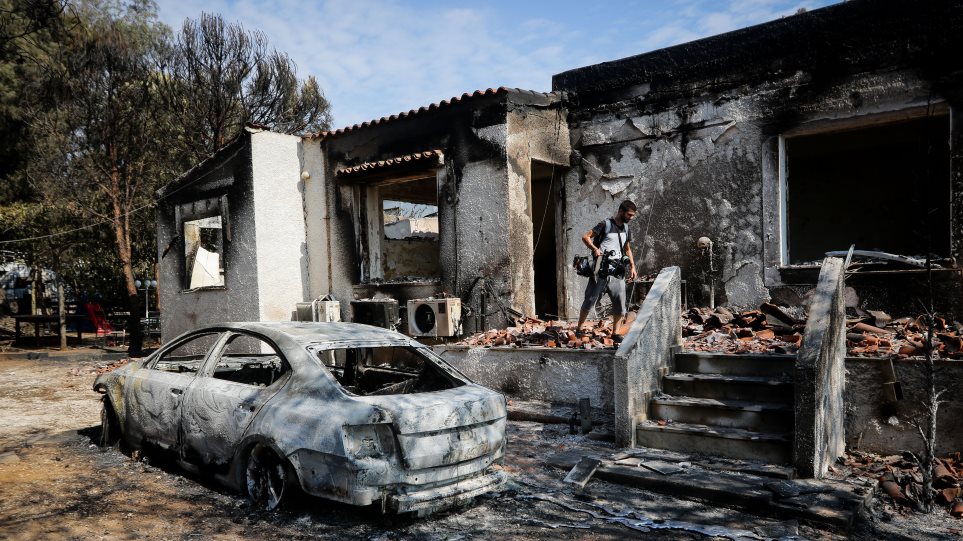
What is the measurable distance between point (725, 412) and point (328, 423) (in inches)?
149

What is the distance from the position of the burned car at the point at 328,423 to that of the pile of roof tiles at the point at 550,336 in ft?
9.41

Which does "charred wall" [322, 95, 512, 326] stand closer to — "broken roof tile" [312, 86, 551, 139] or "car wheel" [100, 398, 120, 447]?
"broken roof tile" [312, 86, 551, 139]

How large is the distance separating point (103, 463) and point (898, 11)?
32.5 ft

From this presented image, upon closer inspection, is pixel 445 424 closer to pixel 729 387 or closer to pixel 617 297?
pixel 729 387

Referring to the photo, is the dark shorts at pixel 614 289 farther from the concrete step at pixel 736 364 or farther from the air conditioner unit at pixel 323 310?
the air conditioner unit at pixel 323 310

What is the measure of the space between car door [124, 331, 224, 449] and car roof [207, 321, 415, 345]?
431 mm

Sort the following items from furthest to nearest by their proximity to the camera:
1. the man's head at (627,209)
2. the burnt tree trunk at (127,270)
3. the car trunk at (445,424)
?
the burnt tree trunk at (127,270), the man's head at (627,209), the car trunk at (445,424)

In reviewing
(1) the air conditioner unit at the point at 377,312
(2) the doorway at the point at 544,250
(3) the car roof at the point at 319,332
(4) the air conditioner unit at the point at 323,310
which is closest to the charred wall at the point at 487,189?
(1) the air conditioner unit at the point at 377,312

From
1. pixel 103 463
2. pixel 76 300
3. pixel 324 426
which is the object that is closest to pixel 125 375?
pixel 103 463

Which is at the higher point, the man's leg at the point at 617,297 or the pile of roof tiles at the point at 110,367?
the man's leg at the point at 617,297

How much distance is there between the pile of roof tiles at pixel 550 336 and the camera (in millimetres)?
7730

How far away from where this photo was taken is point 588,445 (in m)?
6.27

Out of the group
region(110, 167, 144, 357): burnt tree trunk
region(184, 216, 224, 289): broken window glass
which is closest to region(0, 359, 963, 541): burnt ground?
region(184, 216, 224, 289): broken window glass

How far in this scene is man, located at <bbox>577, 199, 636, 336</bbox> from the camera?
7.90 m
